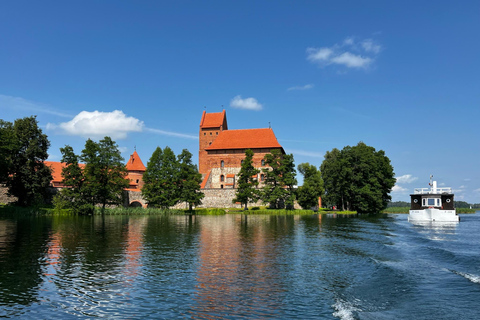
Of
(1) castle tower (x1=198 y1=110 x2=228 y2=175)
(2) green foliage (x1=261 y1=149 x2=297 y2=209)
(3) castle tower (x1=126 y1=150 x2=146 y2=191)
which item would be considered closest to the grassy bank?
(2) green foliage (x1=261 y1=149 x2=297 y2=209)

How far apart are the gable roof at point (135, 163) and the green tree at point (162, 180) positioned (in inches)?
725

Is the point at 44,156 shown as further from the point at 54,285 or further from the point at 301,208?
the point at 54,285

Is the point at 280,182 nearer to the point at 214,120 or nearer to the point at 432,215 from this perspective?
the point at 432,215

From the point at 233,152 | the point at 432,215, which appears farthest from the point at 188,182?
the point at 432,215

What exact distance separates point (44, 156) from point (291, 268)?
56.8 metres

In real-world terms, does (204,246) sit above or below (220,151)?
below

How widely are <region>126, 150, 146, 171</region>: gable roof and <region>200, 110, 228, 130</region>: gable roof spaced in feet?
91.3

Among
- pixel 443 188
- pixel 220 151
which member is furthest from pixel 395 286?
pixel 220 151

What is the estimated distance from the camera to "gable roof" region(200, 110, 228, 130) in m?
109

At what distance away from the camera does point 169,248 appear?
19.9 meters

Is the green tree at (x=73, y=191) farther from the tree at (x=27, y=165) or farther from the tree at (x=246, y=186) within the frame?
the tree at (x=246, y=186)

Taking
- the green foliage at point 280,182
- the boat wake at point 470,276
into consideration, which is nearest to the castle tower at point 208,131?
the green foliage at point 280,182

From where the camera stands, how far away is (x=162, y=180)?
223 ft

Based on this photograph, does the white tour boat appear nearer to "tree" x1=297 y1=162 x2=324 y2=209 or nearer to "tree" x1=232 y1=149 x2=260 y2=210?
"tree" x1=297 y1=162 x2=324 y2=209
